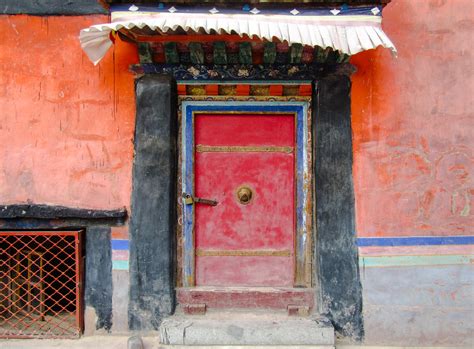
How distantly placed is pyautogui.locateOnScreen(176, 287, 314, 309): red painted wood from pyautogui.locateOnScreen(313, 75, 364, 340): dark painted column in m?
0.19

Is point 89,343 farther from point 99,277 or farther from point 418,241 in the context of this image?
point 418,241

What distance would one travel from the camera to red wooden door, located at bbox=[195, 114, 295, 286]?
4.06 metres

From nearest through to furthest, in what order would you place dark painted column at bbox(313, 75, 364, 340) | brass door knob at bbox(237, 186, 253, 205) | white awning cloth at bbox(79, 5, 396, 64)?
white awning cloth at bbox(79, 5, 396, 64) < dark painted column at bbox(313, 75, 364, 340) < brass door knob at bbox(237, 186, 253, 205)

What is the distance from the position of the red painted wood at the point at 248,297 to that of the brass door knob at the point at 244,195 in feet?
2.61

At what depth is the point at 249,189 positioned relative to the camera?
4.07 metres

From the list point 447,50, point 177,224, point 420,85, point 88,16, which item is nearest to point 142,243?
point 177,224

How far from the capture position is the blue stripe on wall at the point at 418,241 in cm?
381

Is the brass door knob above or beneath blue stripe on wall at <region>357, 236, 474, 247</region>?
above

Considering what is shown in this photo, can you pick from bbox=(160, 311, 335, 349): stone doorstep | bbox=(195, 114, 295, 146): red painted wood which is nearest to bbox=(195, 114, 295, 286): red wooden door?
bbox=(195, 114, 295, 146): red painted wood

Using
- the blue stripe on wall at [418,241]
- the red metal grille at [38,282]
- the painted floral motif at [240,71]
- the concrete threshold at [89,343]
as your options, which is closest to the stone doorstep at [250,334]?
the concrete threshold at [89,343]

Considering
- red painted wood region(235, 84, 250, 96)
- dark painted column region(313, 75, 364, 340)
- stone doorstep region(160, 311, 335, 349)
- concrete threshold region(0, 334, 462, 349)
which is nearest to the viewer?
stone doorstep region(160, 311, 335, 349)

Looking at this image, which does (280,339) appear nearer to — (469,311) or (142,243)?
(142,243)

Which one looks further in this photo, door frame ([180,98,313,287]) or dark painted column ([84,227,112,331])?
door frame ([180,98,313,287])

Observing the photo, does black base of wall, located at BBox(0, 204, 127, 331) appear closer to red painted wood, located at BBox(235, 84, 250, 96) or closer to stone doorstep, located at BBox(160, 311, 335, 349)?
stone doorstep, located at BBox(160, 311, 335, 349)
